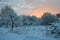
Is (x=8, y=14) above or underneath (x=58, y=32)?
above

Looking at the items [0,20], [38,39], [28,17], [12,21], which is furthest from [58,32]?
[28,17]

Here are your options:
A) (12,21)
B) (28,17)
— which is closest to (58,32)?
(12,21)

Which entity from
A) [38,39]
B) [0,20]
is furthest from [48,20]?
[38,39]

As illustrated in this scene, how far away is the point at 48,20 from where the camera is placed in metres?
Answer: 55.6

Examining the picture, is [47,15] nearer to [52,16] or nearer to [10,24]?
[52,16]

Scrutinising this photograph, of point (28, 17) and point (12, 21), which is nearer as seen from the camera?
point (12, 21)

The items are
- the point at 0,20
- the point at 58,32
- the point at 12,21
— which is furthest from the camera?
the point at 0,20

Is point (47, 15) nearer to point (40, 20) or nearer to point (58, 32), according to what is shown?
point (40, 20)

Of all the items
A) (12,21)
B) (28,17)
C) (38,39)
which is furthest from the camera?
(28,17)

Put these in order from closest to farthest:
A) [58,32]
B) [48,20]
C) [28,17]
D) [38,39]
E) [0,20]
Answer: [38,39] < [58,32] < [0,20] < [48,20] < [28,17]

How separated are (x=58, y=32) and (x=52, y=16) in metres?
28.3

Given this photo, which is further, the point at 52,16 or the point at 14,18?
the point at 52,16

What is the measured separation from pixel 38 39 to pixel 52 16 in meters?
34.1

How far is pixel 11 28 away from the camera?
126ft
